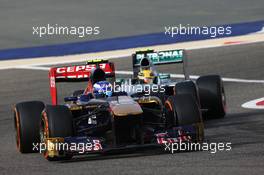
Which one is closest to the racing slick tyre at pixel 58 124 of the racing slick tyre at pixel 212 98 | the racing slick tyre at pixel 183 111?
the racing slick tyre at pixel 183 111

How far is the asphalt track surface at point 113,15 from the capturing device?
30969 millimetres

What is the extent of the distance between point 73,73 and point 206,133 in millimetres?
2432

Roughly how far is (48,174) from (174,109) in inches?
98.0

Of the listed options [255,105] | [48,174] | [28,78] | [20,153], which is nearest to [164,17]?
[28,78]

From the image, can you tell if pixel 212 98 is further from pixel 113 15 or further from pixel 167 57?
pixel 113 15

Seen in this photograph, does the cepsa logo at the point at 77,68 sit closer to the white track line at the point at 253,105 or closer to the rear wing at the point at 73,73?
the rear wing at the point at 73,73

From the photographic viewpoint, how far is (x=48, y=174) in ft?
44.1

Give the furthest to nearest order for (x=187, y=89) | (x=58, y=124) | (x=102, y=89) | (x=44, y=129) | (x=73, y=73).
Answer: (x=73, y=73) < (x=187, y=89) < (x=102, y=89) < (x=44, y=129) < (x=58, y=124)

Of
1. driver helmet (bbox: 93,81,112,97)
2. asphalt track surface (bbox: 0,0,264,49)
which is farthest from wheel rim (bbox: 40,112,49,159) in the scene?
asphalt track surface (bbox: 0,0,264,49)

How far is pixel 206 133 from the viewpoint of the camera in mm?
16656

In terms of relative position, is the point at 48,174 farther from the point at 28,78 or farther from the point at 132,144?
the point at 28,78

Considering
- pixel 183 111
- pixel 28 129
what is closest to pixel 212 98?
pixel 183 111

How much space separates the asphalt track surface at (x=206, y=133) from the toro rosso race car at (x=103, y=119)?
208 mm

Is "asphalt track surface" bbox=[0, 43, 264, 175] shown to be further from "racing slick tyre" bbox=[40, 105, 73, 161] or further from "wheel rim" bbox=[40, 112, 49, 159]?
"racing slick tyre" bbox=[40, 105, 73, 161]
